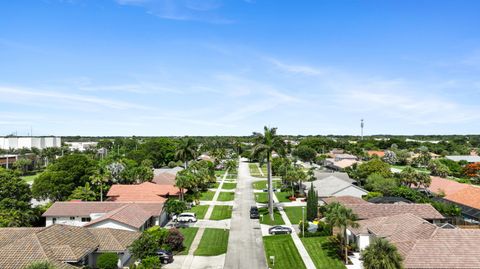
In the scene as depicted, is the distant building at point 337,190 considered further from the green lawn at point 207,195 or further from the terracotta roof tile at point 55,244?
the terracotta roof tile at point 55,244

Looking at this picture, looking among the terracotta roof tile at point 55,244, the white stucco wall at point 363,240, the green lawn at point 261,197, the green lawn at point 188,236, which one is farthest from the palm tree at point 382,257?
the green lawn at point 261,197

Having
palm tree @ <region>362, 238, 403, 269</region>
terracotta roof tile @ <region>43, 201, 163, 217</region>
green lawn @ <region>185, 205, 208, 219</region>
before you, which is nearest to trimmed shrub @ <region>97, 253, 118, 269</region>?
terracotta roof tile @ <region>43, 201, 163, 217</region>

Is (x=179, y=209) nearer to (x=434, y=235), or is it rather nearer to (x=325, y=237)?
(x=325, y=237)

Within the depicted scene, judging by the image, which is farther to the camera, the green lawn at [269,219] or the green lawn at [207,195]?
the green lawn at [207,195]

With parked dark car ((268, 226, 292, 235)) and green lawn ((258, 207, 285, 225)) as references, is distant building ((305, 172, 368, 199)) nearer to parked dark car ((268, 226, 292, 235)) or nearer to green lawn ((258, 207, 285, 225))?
green lawn ((258, 207, 285, 225))

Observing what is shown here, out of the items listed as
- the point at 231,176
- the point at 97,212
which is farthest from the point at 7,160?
the point at 97,212

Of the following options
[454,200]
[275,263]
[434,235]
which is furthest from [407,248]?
[454,200]
